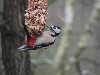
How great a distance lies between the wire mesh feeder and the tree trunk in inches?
26.0

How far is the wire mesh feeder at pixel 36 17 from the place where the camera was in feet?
7.12

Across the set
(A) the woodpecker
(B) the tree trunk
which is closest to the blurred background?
(B) the tree trunk

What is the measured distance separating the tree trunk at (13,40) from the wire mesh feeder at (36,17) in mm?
659

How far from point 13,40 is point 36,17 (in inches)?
31.8

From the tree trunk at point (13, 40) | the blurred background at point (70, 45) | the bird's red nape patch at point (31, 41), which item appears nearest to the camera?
the bird's red nape patch at point (31, 41)

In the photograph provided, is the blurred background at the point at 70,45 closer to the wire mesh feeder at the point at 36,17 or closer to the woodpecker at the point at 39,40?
the wire mesh feeder at the point at 36,17

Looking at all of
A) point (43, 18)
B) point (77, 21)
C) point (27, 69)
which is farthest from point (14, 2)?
point (77, 21)

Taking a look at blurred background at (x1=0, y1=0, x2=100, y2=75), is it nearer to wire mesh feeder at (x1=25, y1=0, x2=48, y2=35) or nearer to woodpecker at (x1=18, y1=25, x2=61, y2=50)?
wire mesh feeder at (x1=25, y1=0, x2=48, y2=35)

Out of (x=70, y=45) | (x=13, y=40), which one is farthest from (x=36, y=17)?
(x=70, y=45)

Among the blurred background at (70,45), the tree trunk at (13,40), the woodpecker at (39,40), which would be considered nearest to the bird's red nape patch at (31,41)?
the woodpecker at (39,40)

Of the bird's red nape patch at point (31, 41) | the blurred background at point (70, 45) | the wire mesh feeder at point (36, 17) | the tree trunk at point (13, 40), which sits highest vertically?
the wire mesh feeder at point (36, 17)

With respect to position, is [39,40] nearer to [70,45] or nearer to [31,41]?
[31,41]

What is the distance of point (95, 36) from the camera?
8500 millimetres

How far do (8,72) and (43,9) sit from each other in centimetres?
98
